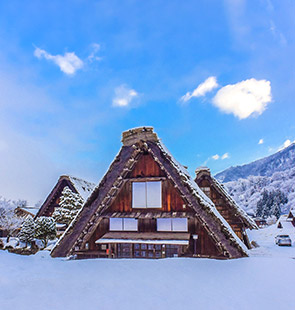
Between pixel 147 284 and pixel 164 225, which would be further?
pixel 164 225

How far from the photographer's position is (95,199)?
10945mm

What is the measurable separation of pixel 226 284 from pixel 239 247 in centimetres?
288

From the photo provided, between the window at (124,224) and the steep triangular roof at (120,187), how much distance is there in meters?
0.87

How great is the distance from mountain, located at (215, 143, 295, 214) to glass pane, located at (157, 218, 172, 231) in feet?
253

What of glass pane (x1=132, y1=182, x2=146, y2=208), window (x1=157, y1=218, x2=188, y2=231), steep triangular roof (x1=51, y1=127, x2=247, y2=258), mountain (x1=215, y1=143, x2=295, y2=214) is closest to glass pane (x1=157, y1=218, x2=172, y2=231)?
window (x1=157, y1=218, x2=188, y2=231)

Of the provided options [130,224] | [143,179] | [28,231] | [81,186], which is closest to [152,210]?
[130,224]

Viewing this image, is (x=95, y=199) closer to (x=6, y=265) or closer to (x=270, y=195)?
(x=6, y=265)

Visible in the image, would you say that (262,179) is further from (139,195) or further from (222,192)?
(139,195)

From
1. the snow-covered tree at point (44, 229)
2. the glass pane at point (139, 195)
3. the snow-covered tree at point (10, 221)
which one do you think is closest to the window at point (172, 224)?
the glass pane at point (139, 195)

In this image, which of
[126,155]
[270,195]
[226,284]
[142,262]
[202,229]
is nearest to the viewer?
[226,284]

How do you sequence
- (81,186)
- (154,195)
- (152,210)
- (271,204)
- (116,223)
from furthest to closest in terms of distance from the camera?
1. (271,204)
2. (81,186)
3. (116,223)
4. (154,195)
5. (152,210)

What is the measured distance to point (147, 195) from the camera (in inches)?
453

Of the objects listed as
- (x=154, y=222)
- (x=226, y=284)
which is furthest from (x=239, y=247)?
(x=154, y=222)

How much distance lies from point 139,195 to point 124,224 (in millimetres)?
1699
